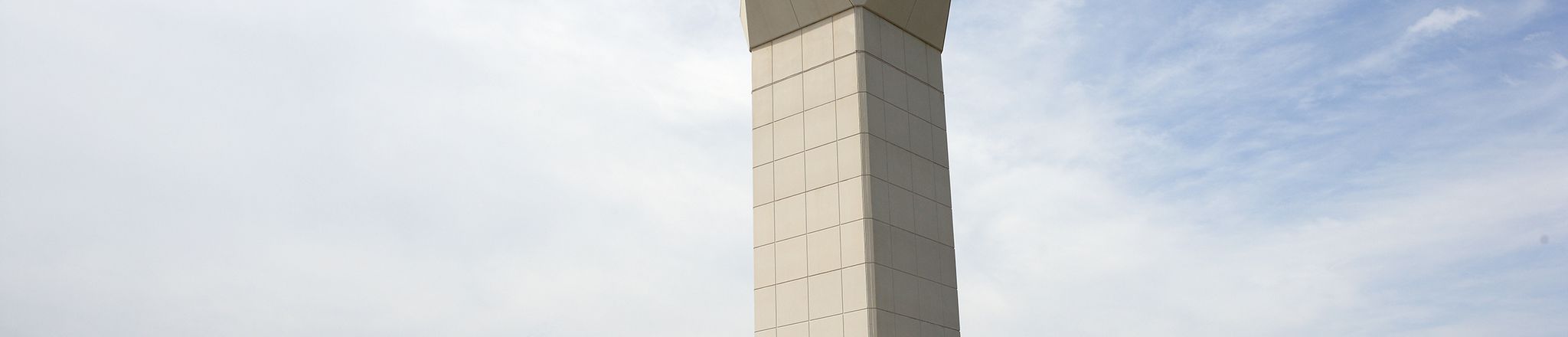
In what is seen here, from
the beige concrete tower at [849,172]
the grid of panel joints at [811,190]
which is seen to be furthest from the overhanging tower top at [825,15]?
the grid of panel joints at [811,190]

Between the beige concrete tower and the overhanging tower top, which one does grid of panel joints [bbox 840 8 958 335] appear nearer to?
the beige concrete tower

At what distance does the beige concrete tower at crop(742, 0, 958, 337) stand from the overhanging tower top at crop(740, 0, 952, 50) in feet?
0.07

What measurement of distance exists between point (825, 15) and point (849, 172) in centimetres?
280

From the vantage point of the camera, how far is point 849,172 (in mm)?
19719

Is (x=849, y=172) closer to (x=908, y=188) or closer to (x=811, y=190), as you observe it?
(x=811, y=190)

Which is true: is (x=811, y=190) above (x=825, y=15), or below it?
below

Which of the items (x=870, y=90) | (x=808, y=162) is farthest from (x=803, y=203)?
(x=870, y=90)

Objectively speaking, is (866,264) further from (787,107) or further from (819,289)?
(787,107)

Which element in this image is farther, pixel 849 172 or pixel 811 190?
pixel 811 190

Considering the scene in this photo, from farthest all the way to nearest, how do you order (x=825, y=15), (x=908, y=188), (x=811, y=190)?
1. (x=825, y=15)
2. (x=908, y=188)
3. (x=811, y=190)

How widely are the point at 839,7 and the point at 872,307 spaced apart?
4.86m

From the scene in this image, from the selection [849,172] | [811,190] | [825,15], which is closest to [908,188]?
[849,172]

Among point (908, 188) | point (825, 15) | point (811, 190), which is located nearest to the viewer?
point (811, 190)

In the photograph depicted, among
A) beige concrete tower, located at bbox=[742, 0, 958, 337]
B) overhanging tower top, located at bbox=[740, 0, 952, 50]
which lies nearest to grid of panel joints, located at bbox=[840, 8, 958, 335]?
beige concrete tower, located at bbox=[742, 0, 958, 337]
